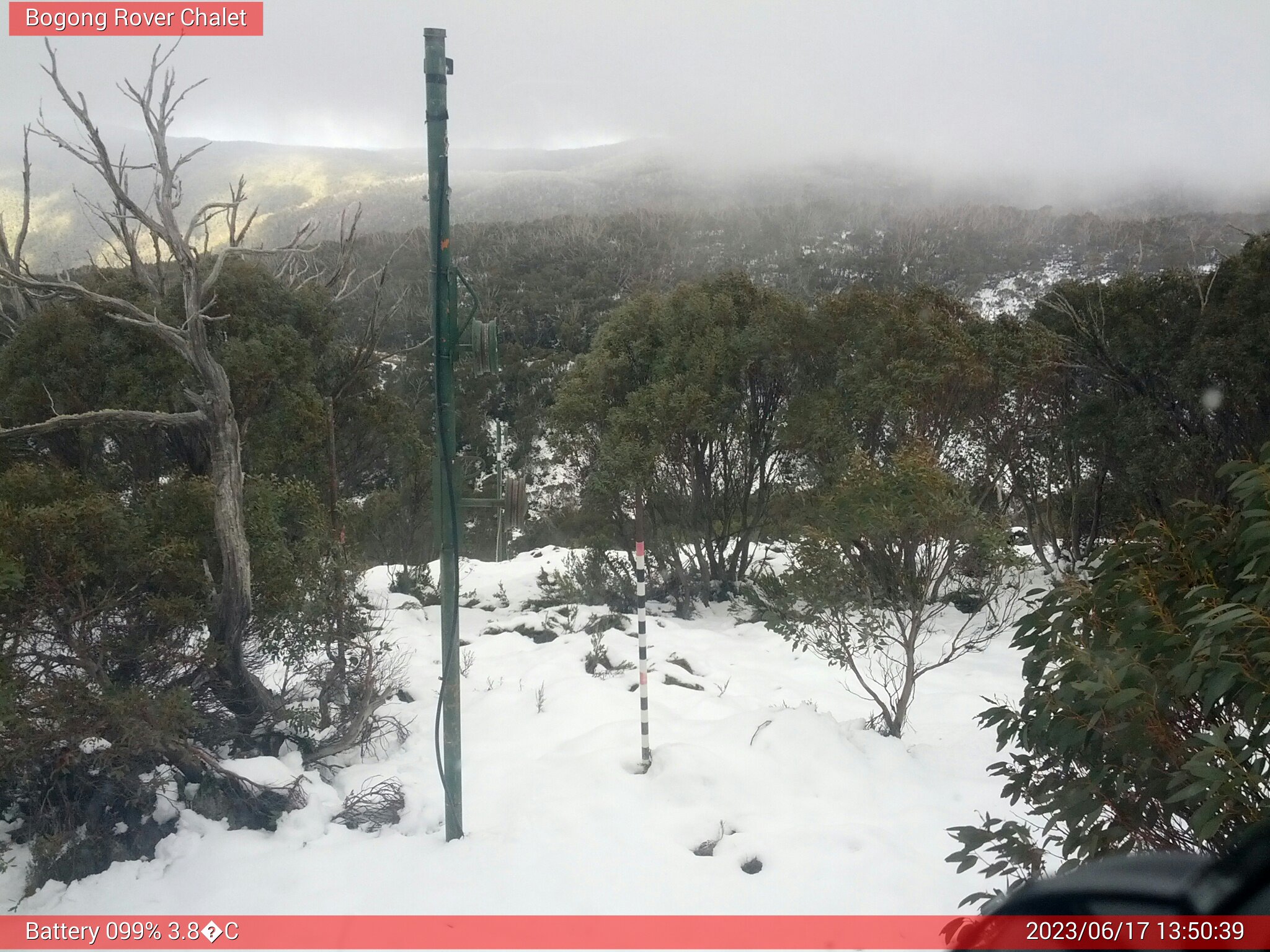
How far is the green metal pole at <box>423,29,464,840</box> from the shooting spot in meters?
4.18

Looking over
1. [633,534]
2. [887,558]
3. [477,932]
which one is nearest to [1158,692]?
[477,932]

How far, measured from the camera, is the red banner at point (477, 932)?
356cm

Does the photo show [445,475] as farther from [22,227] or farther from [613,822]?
[22,227]

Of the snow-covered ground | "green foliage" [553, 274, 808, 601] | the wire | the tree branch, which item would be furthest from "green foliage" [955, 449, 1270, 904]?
"green foliage" [553, 274, 808, 601]

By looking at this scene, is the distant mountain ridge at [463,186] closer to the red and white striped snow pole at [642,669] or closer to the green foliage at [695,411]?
A: the red and white striped snow pole at [642,669]

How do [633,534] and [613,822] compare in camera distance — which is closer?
[613,822]

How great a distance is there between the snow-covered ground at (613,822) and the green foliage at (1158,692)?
5.18 feet

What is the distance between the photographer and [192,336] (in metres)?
4.84

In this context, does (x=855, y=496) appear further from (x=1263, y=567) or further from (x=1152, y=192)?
(x=1152, y=192)

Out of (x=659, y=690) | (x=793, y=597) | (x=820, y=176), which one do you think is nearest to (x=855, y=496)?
(x=793, y=597)

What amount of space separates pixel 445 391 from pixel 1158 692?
132 inches

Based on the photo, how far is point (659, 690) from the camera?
7.30 metres

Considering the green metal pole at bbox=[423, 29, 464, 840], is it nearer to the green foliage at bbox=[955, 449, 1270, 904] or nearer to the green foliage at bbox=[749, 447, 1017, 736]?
the green foliage at bbox=[955, 449, 1270, 904]

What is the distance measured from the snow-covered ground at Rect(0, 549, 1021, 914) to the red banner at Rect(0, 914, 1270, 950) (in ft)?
0.27
